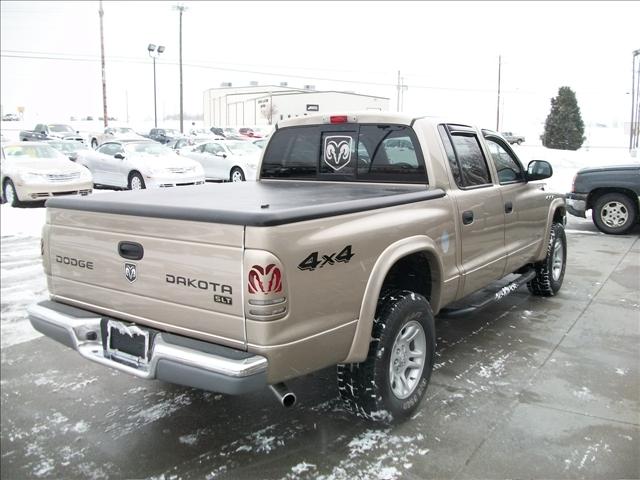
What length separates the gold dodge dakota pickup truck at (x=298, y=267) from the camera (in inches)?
102

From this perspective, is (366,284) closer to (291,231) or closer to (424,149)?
(291,231)

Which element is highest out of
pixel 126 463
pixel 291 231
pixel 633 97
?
pixel 633 97

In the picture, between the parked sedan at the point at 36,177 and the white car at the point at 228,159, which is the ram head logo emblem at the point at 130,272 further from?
the white car at the point at 228,159

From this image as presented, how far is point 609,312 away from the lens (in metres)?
5.70

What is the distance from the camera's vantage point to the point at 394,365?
3.44 m

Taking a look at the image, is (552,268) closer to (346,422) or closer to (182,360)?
(346,422)

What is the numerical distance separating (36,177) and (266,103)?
7645cm

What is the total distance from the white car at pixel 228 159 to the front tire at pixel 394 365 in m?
13.8

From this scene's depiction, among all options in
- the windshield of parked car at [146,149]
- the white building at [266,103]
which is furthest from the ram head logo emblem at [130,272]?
the white building at [266,103]

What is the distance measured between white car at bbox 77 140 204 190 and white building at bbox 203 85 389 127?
181 feet

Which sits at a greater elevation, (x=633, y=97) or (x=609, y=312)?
(x=633, y=97)

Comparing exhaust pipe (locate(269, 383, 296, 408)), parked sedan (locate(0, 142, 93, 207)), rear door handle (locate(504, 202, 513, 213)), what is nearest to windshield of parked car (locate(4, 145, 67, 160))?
parked sedan (locate(0, 142, 93, 207))

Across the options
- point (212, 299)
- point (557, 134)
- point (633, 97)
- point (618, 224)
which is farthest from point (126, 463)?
point (557, 134)

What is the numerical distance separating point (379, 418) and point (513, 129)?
6367 cm
